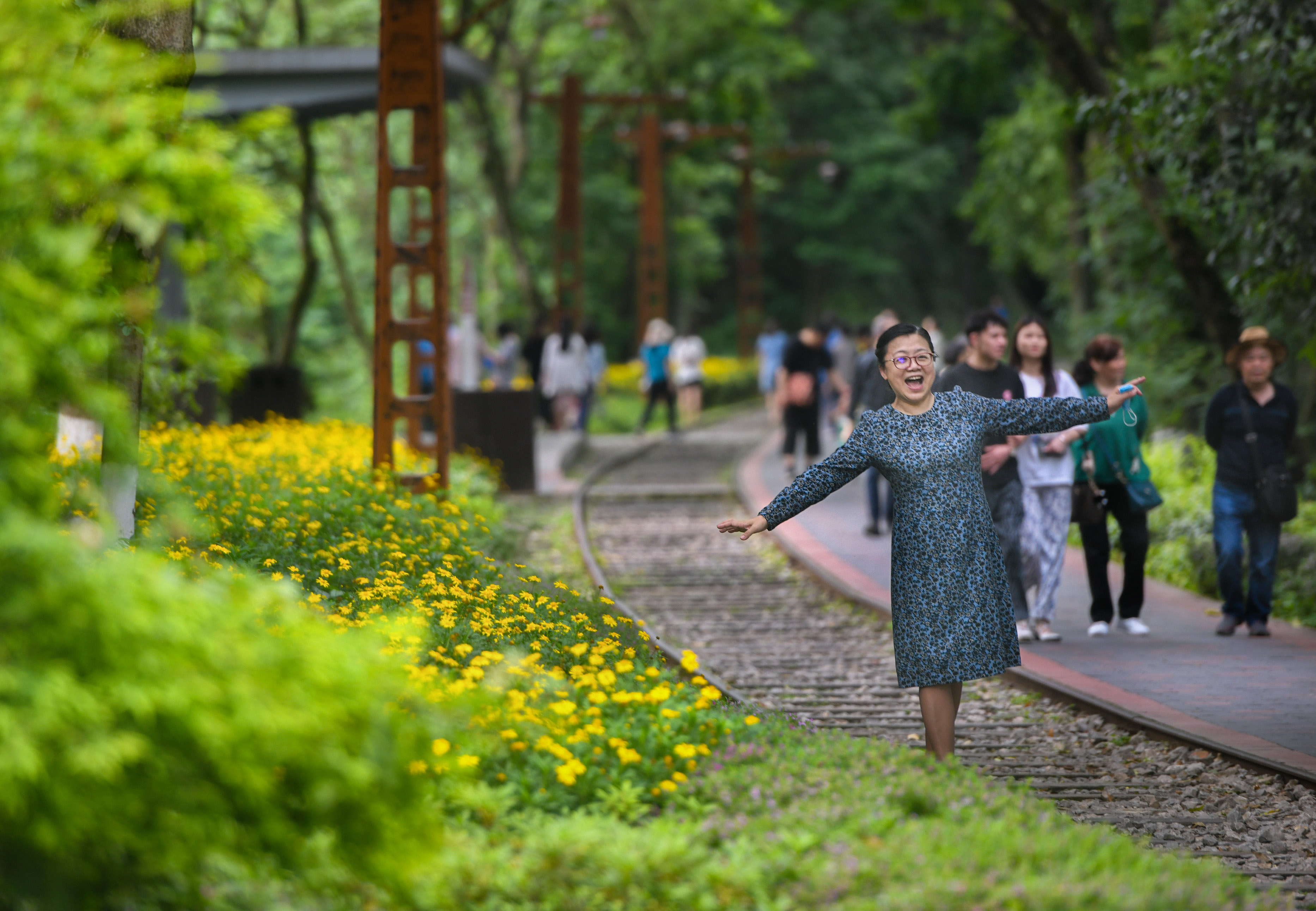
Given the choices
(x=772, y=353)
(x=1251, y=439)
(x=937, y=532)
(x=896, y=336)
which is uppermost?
(x=772, y=353)

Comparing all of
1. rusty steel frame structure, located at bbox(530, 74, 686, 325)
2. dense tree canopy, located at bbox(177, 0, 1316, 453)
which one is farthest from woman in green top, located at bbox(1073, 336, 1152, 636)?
rusty steel frame structure, located at bbox(530, 74, 686, 325)

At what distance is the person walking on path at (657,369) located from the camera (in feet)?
83.9

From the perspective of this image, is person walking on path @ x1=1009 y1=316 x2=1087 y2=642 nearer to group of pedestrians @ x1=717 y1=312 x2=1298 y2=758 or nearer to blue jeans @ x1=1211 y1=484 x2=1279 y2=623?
group of pedestrians @ x1=717 y1=312 x2=1298 y2=758

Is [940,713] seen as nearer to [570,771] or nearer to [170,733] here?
[570,771]

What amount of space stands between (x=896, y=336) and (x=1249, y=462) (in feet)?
14.9

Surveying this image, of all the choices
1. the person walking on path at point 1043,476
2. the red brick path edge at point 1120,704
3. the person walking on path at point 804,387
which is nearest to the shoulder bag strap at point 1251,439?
the person walking on path at point 1043,476

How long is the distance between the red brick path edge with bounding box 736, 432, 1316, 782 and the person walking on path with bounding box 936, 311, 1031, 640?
46 centimetres

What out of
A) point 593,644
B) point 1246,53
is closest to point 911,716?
point 593,644

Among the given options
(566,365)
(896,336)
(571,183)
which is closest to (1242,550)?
(896,336)

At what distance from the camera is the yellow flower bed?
4.95m

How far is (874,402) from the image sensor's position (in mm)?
12766

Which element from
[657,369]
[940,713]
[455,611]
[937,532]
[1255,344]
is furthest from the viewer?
[657,369]

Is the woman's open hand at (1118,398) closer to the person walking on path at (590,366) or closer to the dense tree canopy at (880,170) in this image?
the dense tree canopy at (880,170)

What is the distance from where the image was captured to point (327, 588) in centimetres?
821
